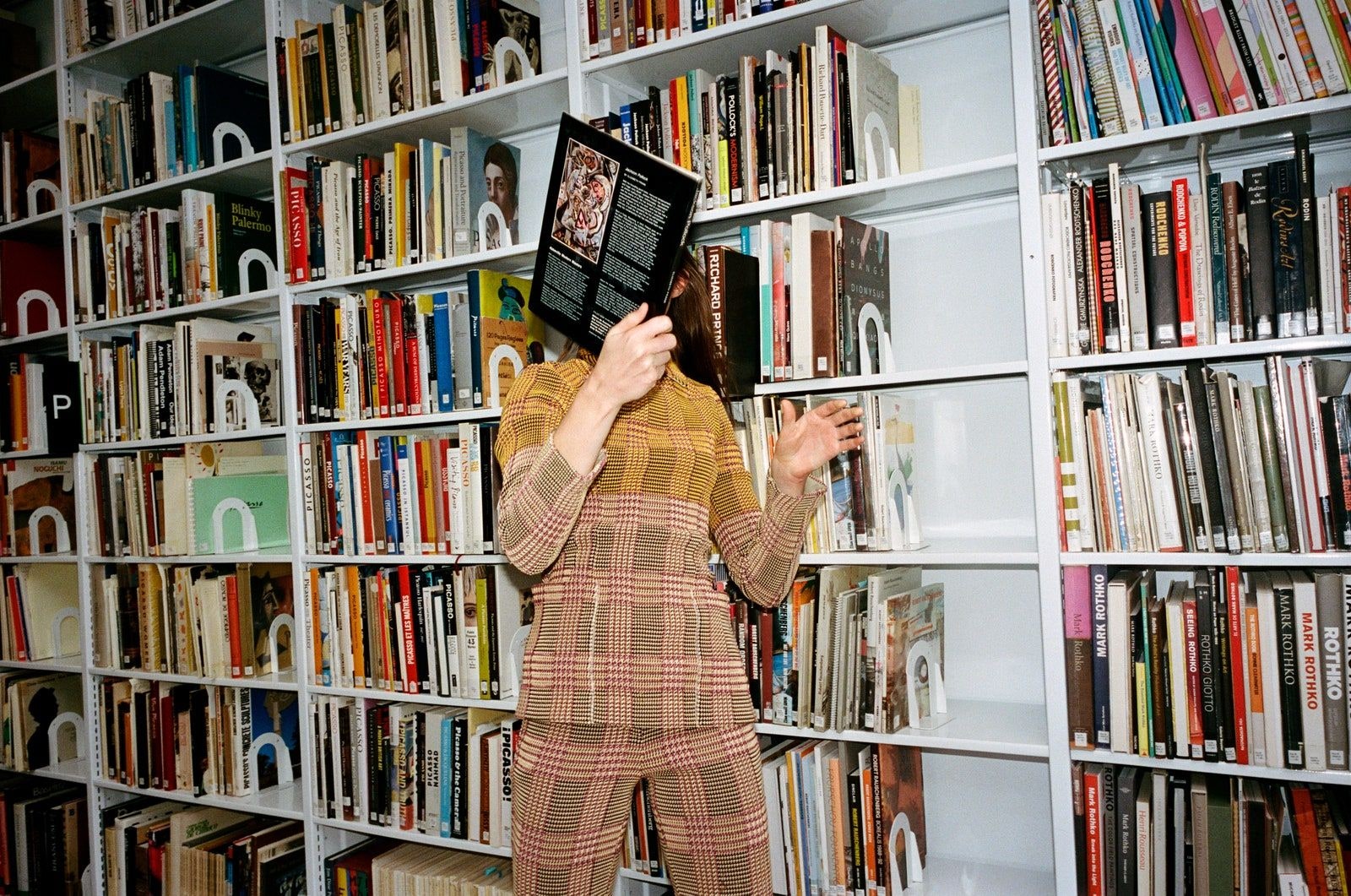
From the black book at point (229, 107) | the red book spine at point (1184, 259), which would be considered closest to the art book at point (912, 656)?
the red book spine at point (1184, 259)

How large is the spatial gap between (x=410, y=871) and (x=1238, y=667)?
1.82 meters

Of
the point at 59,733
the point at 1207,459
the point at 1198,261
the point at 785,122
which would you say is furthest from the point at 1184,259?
the point at 59,733

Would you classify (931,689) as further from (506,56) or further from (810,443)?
(506,56)

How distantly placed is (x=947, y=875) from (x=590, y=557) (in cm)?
106

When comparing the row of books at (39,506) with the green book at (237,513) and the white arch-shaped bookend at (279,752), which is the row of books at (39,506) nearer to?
the green book at (237,513)

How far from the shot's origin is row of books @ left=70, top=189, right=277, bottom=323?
2.56 meters

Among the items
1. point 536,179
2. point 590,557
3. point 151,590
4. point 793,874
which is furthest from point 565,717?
point 151,590

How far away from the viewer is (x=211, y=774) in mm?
2516

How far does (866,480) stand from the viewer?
1759 mm

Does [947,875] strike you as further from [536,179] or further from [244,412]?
[244,412]

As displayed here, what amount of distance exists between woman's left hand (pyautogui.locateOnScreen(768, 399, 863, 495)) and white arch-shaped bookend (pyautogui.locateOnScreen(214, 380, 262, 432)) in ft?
4.97

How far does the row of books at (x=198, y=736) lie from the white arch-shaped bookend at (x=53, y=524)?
0.47m

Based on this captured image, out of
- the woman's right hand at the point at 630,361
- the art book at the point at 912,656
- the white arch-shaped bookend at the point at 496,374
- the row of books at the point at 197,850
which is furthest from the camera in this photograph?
the row of books at the point at 197,850

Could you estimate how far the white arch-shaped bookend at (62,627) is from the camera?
115 inches
